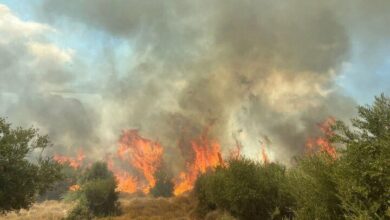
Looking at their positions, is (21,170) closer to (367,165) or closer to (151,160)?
(367,165)

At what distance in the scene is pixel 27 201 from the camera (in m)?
25.7

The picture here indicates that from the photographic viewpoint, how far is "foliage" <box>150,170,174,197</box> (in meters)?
102

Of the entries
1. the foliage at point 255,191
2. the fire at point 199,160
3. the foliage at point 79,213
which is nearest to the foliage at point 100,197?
the foliage at point 79,213

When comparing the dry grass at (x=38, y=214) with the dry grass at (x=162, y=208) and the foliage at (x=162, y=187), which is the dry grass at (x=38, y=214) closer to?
the dry grass at (x=162, y=208)

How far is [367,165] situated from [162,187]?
9178cm

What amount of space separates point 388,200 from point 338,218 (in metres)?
4.38

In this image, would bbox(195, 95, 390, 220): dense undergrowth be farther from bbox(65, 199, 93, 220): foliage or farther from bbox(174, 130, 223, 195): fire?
bbox(174, 130, 223, 195): fire

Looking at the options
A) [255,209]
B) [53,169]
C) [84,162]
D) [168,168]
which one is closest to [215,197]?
[255,209]

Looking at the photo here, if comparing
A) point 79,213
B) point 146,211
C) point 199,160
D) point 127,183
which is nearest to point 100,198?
point 146,211

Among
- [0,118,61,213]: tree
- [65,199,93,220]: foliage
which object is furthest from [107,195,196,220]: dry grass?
[0,118,61,213]: tree

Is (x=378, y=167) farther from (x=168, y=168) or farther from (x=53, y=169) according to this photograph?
(x=168, y=168)

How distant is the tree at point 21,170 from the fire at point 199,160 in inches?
3163

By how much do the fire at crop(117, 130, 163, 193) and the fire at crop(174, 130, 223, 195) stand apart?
11569 millimetres

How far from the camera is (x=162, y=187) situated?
103 metres
